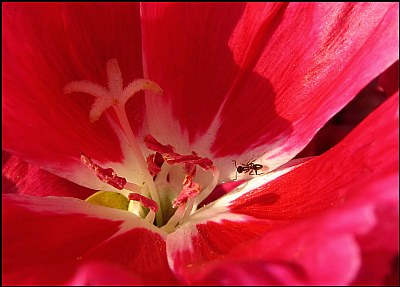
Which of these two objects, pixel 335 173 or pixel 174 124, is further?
pixel 174 124

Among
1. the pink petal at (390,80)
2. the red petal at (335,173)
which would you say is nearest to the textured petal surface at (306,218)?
the red petal at (335,173)

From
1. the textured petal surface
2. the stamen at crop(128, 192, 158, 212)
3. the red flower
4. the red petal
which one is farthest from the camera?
the stamen at crop(128, 192, 158, 212)

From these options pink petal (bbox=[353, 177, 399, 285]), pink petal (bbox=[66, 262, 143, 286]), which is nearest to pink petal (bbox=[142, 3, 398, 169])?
pink petal (bbox=[353, 177, 399, 285])

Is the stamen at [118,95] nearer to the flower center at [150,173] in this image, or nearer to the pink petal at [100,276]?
the flower center at [150,173]

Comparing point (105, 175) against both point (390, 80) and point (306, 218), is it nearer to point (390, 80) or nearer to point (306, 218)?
point (306, 218)

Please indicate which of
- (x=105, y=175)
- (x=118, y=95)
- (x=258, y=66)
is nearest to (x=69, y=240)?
(x=105, y=175)

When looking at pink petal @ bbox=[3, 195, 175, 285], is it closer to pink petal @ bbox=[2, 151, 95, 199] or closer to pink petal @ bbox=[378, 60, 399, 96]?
pink petal @ bbox=[2, 151, 95, 199]

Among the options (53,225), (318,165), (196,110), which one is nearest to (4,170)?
(53,225)
